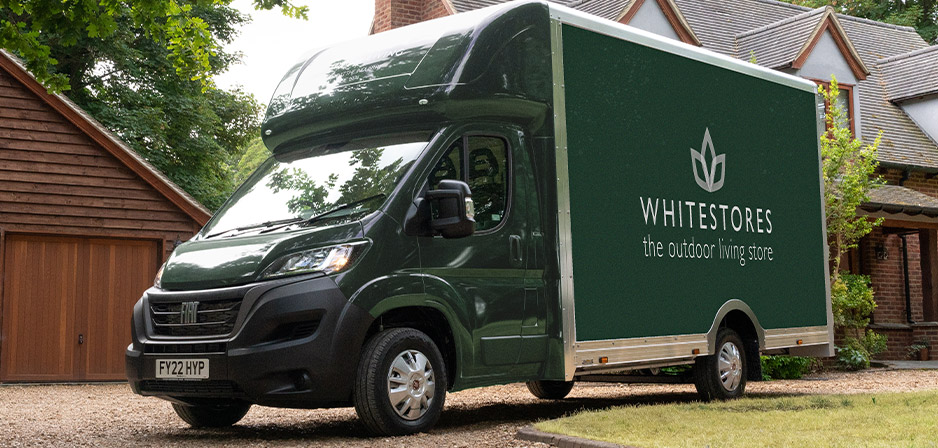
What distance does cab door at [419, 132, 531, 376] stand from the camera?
7.80 m

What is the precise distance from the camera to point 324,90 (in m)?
8.39

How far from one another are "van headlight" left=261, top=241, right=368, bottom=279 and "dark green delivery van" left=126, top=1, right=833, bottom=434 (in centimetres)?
1

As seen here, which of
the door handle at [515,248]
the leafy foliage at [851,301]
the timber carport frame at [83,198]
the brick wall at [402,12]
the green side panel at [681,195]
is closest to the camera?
the door handle at [515,248]

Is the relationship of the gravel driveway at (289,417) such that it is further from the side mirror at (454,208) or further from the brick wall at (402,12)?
the brick wall at (402,12)

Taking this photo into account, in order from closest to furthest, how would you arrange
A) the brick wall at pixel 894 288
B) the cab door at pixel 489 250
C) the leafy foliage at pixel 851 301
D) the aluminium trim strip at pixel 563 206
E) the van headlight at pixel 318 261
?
1. the van headlight at pixel 318 261
2. the cab door at pixel 489 250
3. the aluminium trim strip at pixel 563 206
4. the leafy foliage at pixel 851 301
5. the brick wall at pixel 894 288

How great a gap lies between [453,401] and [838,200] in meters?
9.07

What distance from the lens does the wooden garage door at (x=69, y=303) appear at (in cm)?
1598

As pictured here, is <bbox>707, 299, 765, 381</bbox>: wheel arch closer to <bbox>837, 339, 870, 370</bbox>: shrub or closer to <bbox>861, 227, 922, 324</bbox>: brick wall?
<bbox>837, 339, 870, 370</bbox>: shrub

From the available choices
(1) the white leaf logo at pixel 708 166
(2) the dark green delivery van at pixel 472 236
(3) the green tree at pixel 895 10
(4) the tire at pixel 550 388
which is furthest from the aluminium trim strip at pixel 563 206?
(3) the green tree at pixel 895 10

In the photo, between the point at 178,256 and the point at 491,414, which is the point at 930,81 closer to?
the point at 491,414

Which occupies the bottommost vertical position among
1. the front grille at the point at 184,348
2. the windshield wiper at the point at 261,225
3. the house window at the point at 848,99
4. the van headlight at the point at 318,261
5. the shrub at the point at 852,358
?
the shrub at the point at 852,358

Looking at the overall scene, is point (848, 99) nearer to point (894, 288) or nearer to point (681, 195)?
point (894, 288)

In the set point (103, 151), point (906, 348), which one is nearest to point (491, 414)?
point (103, 151)

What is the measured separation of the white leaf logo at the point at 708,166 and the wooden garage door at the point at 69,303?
33.0ft
